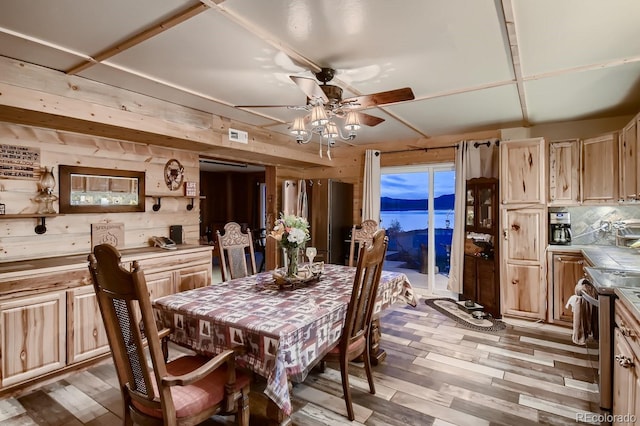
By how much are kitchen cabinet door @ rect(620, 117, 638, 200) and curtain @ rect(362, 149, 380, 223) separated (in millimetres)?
2903

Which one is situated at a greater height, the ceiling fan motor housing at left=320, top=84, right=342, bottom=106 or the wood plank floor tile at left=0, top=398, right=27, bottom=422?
the ceiling fan motor housing at left=320, top=84, right=342, bottom=106

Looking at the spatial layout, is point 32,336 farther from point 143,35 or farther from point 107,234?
point 143,35

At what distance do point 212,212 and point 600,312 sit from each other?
9.33m

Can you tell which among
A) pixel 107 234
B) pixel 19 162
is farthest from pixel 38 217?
pixel 107 234

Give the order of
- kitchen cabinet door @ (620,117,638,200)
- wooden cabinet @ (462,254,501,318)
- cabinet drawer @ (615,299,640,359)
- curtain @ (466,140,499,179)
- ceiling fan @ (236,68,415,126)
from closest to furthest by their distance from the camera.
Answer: cabinet drawer @ (615,299,640,359) < ceiling fan @ (236,68,415,126) < kitchen cabinet door @ (620,117,638,200) < wooden cabinet @ (462,254,501,318) < curtain @ (466,140,499,179)

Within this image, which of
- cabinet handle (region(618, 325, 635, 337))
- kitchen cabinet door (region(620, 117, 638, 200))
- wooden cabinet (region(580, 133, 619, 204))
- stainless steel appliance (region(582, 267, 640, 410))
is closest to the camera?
cabinet handle (region(618, 325, 635, 337))

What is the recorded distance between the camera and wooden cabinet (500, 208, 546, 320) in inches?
151

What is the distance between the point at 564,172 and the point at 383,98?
9.55ft

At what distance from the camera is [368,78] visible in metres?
2.75

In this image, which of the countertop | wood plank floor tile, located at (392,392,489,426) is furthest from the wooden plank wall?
wood plank floor tile, located at (392,392,489,426)

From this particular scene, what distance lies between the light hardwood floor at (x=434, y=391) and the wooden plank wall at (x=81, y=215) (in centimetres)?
116

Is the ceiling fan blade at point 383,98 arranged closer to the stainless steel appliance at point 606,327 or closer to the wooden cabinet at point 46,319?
the stainless steel appliance at point 606,327

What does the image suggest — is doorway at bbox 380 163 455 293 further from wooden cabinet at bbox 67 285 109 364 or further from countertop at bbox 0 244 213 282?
wooden cabinet at bbox 67 285 109 364

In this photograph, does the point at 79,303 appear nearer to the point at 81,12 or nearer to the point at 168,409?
the point at 168,409
